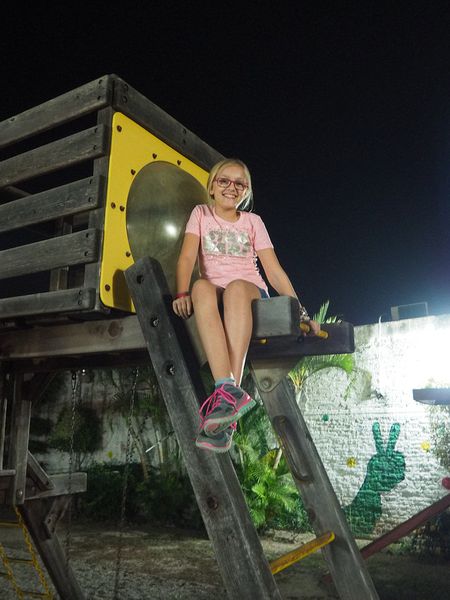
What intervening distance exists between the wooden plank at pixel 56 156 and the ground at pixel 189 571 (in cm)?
554

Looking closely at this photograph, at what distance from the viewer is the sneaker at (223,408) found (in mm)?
1925

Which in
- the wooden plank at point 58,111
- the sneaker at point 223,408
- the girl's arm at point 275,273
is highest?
the wooden plank at point 58,111

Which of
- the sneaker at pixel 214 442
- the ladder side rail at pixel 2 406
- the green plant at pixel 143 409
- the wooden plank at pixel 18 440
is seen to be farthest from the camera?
the green plant at pixel 143 409

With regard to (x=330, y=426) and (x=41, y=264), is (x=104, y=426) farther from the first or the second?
(x=41, y=264)

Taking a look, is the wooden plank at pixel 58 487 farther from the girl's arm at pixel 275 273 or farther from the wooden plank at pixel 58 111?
Result: the girl's arm at pixel 275 273

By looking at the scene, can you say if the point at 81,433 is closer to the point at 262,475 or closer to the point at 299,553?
the point at 262,475

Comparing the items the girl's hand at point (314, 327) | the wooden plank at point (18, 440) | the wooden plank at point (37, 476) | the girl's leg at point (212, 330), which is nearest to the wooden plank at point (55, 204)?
the girl's leg at point (212, 330)

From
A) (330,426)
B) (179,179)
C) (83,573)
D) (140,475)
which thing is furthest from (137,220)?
(140,475)

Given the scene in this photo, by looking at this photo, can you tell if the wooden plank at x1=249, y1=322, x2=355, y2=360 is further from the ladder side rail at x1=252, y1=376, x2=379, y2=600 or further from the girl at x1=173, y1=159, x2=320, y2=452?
the ladder side rail at x1=252, y1=376, x2=379, y2=600

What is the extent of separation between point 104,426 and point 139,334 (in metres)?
11.3

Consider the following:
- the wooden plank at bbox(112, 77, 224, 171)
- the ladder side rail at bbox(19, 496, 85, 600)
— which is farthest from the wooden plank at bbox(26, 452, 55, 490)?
the wooden plank at bbox(112, 77, 224, 171)

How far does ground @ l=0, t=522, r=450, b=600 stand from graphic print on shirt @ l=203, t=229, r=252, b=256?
506 centimetres

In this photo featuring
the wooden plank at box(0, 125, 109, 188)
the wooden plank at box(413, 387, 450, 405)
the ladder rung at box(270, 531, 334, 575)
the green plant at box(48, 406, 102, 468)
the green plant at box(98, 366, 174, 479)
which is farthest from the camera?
the green plant at box(48, 406, 102, 468)

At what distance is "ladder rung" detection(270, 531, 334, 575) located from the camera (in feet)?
7.27
